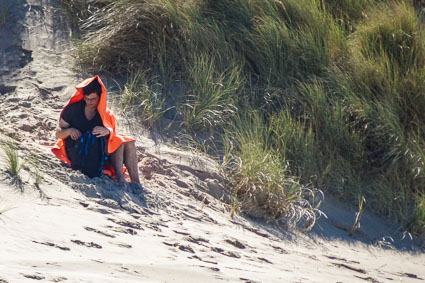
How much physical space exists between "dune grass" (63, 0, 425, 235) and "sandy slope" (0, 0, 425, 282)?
382 mm

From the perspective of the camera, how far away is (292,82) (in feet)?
27.4

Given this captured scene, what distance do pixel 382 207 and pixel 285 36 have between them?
212cm

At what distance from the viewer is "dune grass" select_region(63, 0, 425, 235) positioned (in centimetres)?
774

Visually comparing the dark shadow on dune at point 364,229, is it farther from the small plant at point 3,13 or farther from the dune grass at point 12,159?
the small plant at point 3,13

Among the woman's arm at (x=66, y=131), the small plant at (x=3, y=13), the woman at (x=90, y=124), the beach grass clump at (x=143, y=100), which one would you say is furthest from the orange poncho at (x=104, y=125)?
the small plant at (x=3, y=13)

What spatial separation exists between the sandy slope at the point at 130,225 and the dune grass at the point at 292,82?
382 millimetres

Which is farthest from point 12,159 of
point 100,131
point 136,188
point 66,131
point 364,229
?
point 364,229

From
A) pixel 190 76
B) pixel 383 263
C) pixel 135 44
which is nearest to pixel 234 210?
pixel 383 263

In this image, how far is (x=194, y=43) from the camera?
8289mm

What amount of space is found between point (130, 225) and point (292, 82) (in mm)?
3599

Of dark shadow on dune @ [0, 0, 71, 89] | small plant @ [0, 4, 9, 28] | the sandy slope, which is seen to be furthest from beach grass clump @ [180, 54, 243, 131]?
small plant @ [0, 4, 9, 28]

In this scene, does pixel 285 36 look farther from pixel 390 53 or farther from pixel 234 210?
pixel 234 210

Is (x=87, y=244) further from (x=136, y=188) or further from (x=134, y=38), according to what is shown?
(x=134, y=38)

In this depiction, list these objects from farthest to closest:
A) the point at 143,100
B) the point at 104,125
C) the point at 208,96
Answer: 1. the point at 208,96
2. the point at 143,100
3. the point at 104,125
